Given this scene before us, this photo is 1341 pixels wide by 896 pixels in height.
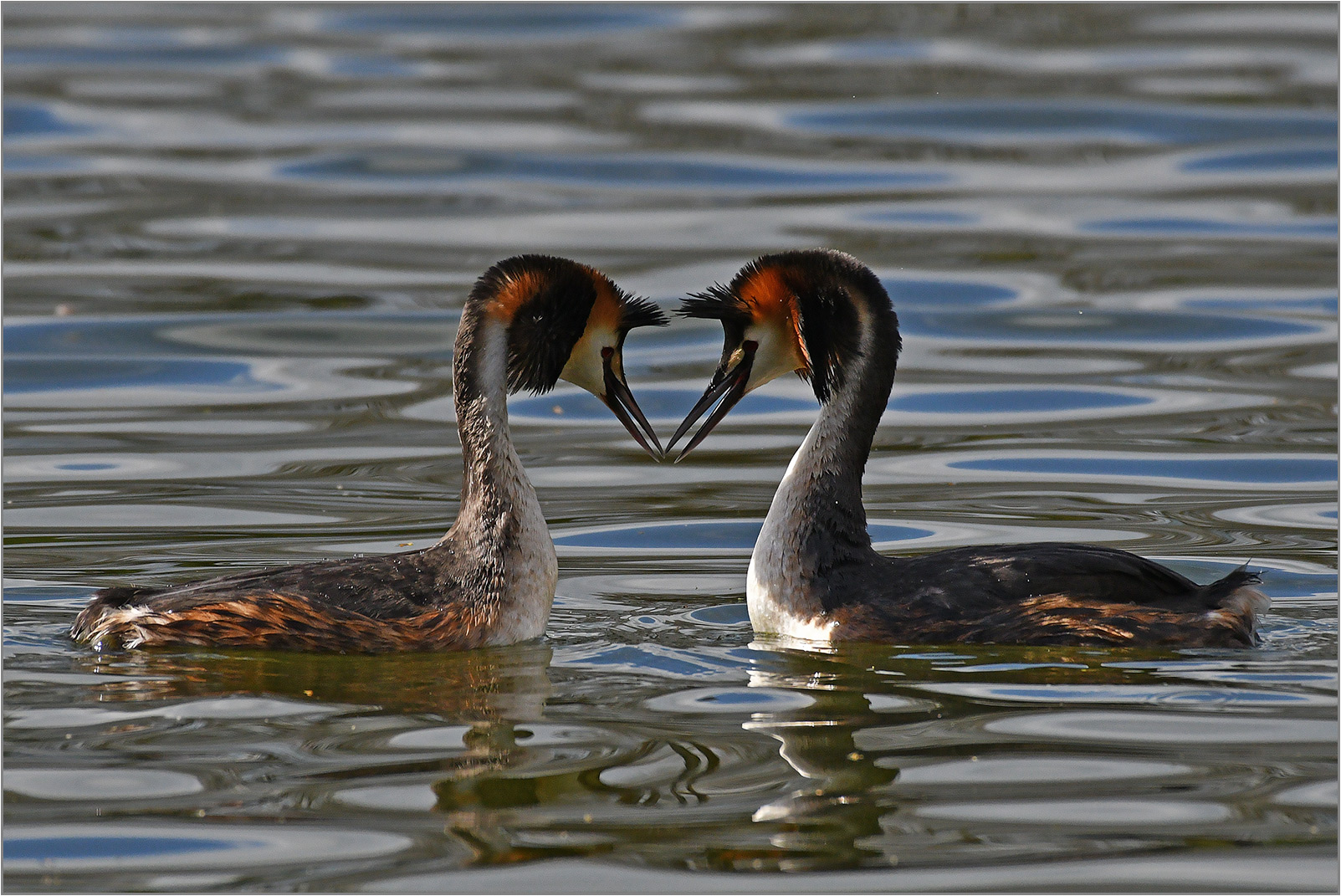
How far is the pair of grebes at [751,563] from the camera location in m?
8.04

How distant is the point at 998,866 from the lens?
5941 millimetres

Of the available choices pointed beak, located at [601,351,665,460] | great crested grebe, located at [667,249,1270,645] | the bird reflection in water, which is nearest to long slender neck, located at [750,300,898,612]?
great crested grebe, located at [667,249,1270,645]

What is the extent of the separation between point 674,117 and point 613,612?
1417 cm

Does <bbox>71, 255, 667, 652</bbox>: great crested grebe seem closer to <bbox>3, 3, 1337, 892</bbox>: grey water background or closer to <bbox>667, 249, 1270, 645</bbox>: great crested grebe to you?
<bbox>3, 3, 1337, 892</bbox>: grey water background

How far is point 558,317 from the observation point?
28.5 feet

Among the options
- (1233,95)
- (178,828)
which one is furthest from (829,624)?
(1233,95)

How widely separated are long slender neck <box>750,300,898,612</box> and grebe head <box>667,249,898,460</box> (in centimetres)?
5

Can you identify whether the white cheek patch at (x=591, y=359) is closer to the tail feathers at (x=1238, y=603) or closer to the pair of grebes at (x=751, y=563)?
the pair of grebes at (x=751, y=563)

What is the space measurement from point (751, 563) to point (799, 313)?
1114 millimetres

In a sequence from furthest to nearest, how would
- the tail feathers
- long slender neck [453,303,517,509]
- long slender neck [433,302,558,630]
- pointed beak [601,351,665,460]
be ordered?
1. pointed beak [601,351,665,460]
2. long slender neck [453,303,517,509]
3. long slender neck [433,302,558,630]
4. the tail feathers

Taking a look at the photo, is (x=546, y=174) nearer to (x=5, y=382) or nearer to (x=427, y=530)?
(x=5, y=382)

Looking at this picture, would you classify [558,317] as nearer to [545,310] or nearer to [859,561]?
[545,310]

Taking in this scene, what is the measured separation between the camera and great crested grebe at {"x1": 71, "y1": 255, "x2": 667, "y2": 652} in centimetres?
800

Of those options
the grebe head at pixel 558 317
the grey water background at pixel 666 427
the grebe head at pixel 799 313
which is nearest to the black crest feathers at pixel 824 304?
the grebe head at pixel 799 313
